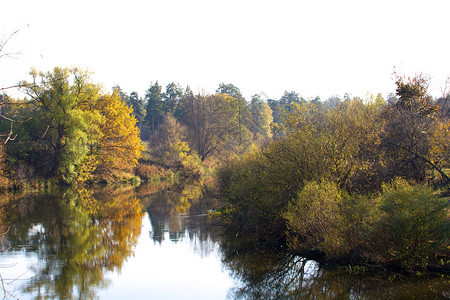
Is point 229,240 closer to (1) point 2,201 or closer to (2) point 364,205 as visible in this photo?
(2) point 364,205

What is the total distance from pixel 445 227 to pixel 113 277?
31.7ft

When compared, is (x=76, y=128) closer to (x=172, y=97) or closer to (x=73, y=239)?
(x=73, y=239)

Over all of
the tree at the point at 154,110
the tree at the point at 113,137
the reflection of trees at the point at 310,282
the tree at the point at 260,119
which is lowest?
the reflection of trees at the point at 310,282

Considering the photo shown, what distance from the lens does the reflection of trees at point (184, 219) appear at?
17516mm

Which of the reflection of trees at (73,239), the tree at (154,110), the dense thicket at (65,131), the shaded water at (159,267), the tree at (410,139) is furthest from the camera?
the tree at (154,110)

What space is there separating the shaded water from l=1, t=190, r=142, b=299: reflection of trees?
3 centimetres

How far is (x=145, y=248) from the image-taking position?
1631 cm

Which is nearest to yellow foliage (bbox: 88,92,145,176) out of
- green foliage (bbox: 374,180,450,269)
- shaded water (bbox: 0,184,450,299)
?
shaded water (bbox: 0,184,450,299)

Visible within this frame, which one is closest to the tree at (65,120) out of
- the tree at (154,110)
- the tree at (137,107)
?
the tree at (154,110)

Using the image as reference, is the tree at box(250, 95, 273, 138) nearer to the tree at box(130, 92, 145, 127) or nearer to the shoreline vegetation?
the tree at box(130, 92, 145, 127)

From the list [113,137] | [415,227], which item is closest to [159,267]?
[415,227]

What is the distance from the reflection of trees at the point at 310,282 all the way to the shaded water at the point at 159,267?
2 centimetres

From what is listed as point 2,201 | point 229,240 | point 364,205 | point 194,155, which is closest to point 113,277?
point 229,240

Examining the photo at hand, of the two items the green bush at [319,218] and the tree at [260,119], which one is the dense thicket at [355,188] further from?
the tree at [260,119]
